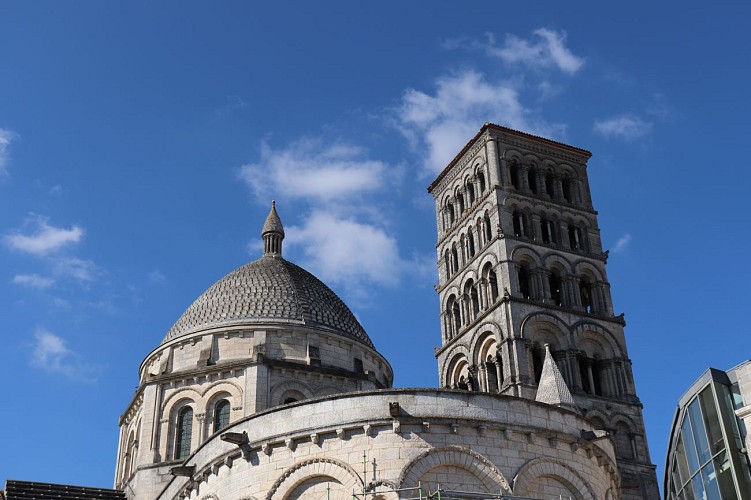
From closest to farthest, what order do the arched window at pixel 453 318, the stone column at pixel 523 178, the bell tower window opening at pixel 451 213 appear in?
the arched window at pixel 453 318, the stone column at pixel 523 178, the bell tower window opening at pixel 451 213

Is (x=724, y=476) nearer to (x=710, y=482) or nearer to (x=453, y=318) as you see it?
(x=710, y=482)

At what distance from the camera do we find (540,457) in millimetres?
27484

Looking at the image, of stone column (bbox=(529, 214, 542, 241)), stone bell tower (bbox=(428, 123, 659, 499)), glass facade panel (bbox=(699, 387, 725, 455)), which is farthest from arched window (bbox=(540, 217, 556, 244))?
glass facade panel (bbox=(699, 387, 725, 455))

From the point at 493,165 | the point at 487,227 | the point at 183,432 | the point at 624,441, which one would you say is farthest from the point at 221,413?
the point at 493,165

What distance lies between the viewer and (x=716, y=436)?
77.6 ft

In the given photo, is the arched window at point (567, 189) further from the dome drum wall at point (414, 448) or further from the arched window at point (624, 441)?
the dome drum wall at point (414, 448)

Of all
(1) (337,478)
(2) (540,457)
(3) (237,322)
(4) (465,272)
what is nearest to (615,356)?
(4) (465,272)

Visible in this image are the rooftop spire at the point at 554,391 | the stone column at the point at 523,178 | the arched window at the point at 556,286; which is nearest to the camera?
the rooftop spire at the point at 554,391

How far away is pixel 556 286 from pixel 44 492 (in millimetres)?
31620

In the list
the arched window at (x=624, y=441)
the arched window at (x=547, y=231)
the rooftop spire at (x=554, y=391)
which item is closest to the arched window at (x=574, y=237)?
the arched window at (x=547, y=231)

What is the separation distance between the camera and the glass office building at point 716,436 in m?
22.8

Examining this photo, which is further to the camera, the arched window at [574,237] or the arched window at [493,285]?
the arched window at [574,237]

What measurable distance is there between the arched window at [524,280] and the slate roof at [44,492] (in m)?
26.1

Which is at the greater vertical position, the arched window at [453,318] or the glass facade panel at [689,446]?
the arched window at [453,318]
